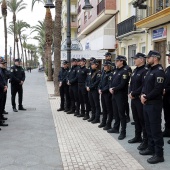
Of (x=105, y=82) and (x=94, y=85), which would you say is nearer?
(x=105, y=82)

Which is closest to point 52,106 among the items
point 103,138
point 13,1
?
point 103,138

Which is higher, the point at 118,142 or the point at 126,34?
the point at 126,34

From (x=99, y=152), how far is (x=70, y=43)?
23.9 feet

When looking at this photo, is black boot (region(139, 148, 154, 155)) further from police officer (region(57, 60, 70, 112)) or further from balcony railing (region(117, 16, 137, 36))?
balcony railing (region(117, 16, 137, 36))

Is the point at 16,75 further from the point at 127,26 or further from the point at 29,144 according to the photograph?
the point at 127,26

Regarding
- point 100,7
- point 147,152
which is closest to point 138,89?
point 147,152

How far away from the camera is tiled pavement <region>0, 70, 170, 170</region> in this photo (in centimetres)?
508

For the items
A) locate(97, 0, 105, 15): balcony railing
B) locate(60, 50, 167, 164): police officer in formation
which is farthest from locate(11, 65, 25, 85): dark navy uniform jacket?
locate(97, 0, 105, 15): balcony railing

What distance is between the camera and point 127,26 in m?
19.7

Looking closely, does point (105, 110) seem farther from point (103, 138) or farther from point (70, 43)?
point (70, 43)

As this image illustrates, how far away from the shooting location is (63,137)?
6.96 metres

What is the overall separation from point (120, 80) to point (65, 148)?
2.06m

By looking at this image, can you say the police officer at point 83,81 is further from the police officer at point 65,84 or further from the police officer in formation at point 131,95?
the police officer at point 65,84

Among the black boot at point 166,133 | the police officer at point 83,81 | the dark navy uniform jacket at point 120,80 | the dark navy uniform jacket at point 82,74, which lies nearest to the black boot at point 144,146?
the black boot at point 166,133
